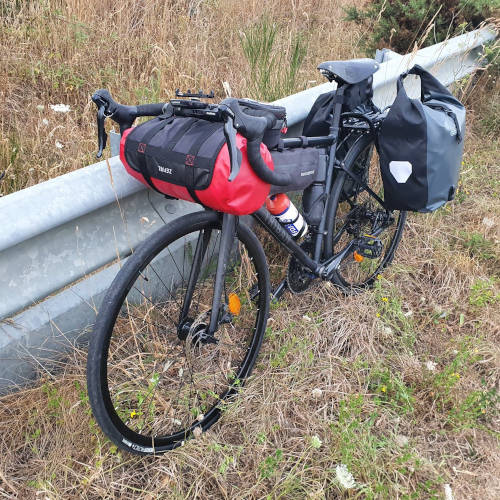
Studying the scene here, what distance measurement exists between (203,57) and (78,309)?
2.78 metres

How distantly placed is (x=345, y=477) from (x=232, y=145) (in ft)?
4.18

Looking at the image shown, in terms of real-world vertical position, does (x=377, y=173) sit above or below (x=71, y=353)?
above

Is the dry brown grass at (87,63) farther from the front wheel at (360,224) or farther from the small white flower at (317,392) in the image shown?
the small white flower at (317,392)

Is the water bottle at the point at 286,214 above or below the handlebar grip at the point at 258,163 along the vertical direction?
below

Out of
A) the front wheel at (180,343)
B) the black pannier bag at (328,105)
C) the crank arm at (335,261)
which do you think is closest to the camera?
the front wheel at (180,343)

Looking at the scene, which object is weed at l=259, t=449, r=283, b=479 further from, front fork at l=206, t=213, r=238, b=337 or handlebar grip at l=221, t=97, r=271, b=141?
handlebar grip at l=221, t=97, r=271, b=141

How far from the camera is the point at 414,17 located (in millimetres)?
5031

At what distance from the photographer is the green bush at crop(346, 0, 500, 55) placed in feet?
16.5

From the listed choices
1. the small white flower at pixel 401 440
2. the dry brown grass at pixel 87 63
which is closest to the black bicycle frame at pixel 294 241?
the small white flower at pixel 401 440

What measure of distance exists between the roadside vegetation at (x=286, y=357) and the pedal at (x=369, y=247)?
0.59ft

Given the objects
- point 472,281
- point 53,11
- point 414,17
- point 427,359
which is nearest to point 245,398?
point 427,359

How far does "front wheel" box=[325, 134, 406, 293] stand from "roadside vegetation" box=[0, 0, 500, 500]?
0.13m

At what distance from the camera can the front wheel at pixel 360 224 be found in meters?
2.81

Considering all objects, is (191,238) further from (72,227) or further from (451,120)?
(451,120)
